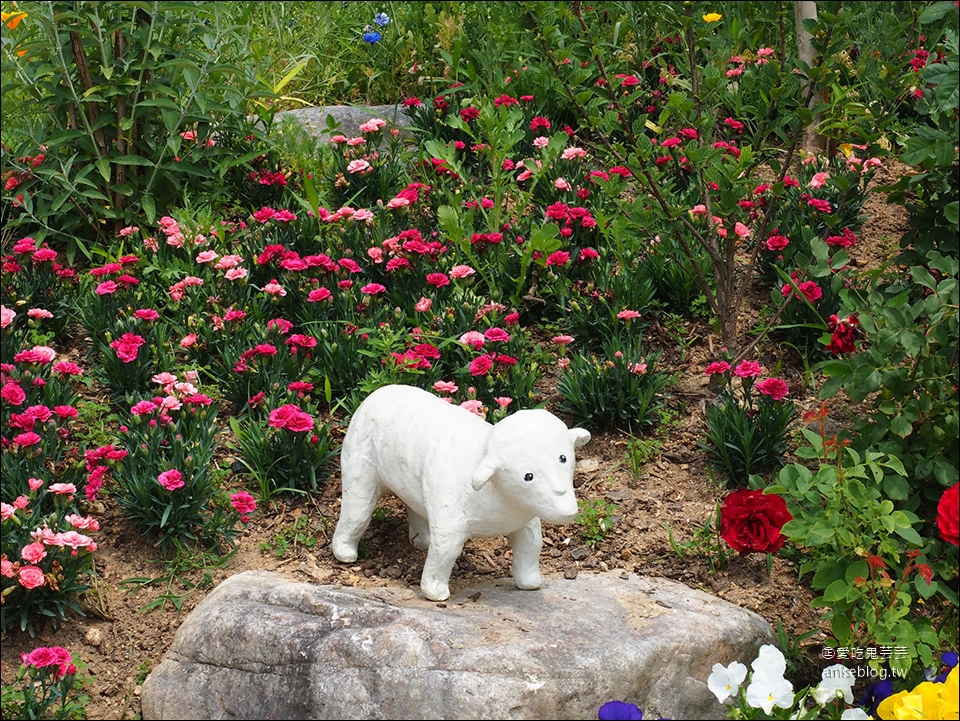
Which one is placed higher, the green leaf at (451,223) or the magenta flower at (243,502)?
the green leaf at (451,223)

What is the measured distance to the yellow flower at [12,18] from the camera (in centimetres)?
575

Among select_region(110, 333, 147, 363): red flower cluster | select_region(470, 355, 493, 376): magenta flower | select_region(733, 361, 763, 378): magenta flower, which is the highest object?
select_region(733, 361, 763, 378): magenta flower

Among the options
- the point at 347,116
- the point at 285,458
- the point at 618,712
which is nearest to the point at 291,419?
the point at 285,458

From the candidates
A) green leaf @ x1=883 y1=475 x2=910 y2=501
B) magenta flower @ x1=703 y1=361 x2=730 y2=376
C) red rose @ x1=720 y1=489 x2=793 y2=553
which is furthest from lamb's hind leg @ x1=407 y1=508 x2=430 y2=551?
green leaf @ x1=883 y1=475 x2=910 y2=501

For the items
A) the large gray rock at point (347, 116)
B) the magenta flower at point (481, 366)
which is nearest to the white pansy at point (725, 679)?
the magenta flower at point (481, 366)

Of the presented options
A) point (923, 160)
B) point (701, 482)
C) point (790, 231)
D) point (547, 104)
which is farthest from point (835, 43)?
point (547, 104)

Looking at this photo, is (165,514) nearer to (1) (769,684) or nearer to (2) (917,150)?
(1) (769,684)

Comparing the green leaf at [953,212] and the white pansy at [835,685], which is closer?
the white pansy at [835,685]

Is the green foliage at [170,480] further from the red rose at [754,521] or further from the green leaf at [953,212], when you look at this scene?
the green leaf at [953,212]

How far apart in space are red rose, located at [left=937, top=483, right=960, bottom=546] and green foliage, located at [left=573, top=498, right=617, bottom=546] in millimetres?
1173

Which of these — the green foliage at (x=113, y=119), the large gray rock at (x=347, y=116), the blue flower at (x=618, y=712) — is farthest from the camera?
the large gray rock at (x=347, y=116)

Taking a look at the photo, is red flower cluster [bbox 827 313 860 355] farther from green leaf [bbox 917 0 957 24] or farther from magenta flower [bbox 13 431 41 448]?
magenta flower [bbox 13 431 41 448]

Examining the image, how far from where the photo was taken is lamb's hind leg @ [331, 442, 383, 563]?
11.0 feet

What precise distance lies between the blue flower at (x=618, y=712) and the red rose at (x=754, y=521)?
0.77 meters
